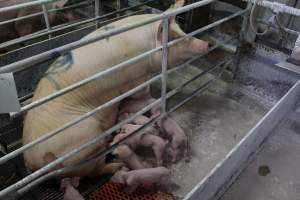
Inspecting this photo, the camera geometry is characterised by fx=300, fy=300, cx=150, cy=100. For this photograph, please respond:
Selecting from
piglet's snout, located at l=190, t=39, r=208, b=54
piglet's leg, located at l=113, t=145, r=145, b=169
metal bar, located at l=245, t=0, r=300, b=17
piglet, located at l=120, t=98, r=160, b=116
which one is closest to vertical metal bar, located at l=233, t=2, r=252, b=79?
metal bar, located at l=245, t=0, r=300, b=17

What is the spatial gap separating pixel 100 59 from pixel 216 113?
114cm

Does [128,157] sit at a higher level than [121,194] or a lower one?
higher

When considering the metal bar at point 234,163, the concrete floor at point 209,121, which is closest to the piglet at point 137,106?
the concrete floor at point 209,121

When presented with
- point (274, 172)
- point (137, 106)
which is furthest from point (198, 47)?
point (274, 172)

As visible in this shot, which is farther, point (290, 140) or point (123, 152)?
point (290, 140)

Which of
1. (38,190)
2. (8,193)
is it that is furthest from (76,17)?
(8,193)

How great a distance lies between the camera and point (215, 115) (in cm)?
Result: 256

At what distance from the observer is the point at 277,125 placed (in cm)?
255

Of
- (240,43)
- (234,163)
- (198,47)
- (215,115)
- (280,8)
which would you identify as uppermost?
(280,8)

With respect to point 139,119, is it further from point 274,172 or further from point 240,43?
point 240,43

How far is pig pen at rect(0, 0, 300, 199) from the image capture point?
6.19 ft

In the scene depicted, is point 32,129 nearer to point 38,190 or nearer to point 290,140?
point 38,190

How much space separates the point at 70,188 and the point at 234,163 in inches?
40.7

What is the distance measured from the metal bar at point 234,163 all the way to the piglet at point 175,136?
33 cm
